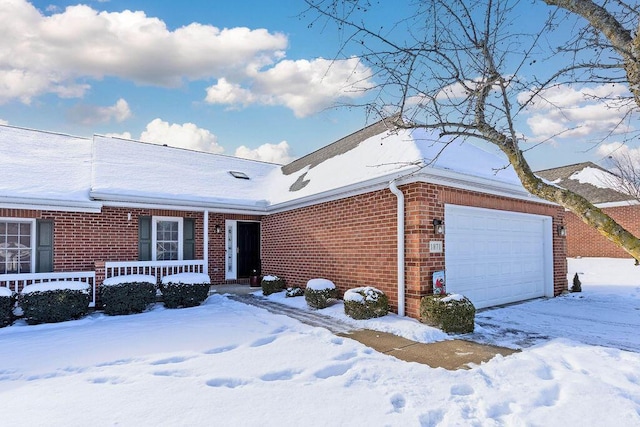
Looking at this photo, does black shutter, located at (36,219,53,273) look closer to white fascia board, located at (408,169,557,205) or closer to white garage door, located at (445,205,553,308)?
white fascia board, located at (408,169,557,205)

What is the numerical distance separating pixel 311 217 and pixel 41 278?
6490mm

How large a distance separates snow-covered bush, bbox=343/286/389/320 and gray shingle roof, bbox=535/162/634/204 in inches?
616

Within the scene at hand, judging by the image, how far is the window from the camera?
8625 millimetres

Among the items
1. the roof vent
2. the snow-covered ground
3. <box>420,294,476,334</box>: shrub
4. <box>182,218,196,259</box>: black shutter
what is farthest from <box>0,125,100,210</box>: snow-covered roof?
<box>420,294,476,334</box>: shrub

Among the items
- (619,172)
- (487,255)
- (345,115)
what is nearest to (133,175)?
(345,115)

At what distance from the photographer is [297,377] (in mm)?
4203

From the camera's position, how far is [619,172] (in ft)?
53.4

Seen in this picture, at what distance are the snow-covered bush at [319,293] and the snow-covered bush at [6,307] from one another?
19.3ft

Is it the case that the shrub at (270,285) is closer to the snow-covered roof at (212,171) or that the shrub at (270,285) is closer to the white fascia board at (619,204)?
the snow-covered roof at (212,171)

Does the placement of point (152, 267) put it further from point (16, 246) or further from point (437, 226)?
point (437, 226)

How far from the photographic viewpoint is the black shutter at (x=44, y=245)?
875 cm

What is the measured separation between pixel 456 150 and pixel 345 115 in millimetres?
4792

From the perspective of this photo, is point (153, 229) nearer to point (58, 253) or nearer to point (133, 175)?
point (133, 175)

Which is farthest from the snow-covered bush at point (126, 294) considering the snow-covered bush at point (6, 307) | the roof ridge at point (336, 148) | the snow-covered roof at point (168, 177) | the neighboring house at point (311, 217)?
the roof ridge at point (336, 148)
